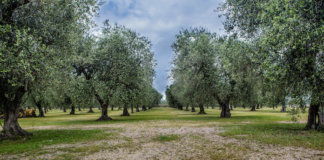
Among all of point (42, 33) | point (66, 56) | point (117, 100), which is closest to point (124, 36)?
point (117, 100)

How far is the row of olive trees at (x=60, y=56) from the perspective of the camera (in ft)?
40.9

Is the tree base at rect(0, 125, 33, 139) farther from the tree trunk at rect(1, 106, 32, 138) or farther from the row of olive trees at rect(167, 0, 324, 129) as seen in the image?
the row of olive trees at rect(167, 0, 324, 129)

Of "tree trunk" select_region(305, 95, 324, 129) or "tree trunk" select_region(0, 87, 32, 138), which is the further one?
"tree trunk" select_region(305, 95, 324, 129)

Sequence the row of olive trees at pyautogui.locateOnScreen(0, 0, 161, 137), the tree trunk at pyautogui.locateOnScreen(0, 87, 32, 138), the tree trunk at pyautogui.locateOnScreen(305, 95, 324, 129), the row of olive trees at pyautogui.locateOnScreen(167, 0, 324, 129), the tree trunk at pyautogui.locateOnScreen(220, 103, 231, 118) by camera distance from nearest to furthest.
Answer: the row of olive trees at pyautogui.locateOnScreen(167, 0, 324, 129), the row of olive trees at pyautogui.locateOnScreen(0, 0, 161, 137), the tree trunk at pyautogui.locateOnScreen(0, 87, 32, 138), the tree trunk at pyautogui.locateOnScreen(305, 95, 324, 129), the tree trunk at pyautogui.locateOnScreen(220, 103, 231, 118)

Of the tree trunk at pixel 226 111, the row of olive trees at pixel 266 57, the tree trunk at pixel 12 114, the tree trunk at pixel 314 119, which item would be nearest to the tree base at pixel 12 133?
the tree trunk at pixel 12 114

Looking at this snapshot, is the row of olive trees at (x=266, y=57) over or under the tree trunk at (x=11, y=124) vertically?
over

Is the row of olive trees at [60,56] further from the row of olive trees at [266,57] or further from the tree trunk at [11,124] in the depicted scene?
the row of olive trees at [266,57]

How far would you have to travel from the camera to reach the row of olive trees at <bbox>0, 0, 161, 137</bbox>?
12.5 meters

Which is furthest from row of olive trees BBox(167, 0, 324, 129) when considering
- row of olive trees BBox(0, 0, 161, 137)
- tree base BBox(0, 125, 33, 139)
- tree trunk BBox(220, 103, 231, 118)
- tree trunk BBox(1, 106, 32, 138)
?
tree trunk BBox(1, 106, 32, 138)

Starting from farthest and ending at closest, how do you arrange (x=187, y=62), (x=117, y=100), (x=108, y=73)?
(x=187, y=62) → (x=108, y=73) → (x=117, y=100)

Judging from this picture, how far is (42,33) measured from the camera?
15.5m

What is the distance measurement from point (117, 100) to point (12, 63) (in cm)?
1919

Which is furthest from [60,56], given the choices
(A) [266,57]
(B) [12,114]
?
(A) [266,57]

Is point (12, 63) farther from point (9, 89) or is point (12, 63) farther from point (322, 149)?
point (322, 149)
